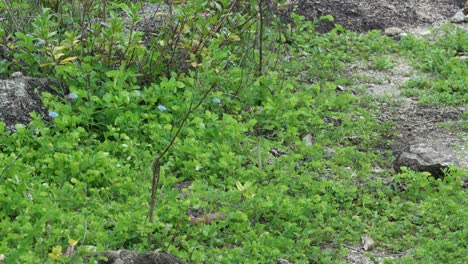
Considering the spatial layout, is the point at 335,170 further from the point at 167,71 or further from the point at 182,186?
the point at 167,71

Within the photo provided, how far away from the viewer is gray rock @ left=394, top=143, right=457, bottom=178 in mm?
5555

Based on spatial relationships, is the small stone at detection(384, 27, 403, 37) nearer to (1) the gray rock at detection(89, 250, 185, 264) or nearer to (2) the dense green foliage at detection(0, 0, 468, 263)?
(2) the dense green foliage at detection(0, 0, 468, 263)

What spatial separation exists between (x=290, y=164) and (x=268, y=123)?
2.38ft

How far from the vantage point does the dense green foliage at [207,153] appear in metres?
4.56

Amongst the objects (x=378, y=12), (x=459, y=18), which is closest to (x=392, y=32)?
(x=378, y=12)

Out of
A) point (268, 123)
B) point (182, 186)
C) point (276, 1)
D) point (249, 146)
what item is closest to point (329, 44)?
point (276, 1)

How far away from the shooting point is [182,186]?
17.2 feet

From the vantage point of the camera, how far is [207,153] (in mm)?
5375

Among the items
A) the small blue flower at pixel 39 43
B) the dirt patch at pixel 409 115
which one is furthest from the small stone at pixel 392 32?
the small blue flower at pixel 39 43

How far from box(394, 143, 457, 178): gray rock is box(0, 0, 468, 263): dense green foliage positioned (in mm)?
108

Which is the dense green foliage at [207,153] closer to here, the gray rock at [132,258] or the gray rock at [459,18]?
the gray rock at [132,258]

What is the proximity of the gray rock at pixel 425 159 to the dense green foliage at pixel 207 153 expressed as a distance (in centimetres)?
11

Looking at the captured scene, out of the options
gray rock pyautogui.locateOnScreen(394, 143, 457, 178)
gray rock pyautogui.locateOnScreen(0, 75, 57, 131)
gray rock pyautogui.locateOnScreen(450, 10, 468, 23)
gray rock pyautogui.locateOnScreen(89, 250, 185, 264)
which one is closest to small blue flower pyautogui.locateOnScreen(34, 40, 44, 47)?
gray rock pyautogui.locateOnScreen(0, 75, 57, 131)

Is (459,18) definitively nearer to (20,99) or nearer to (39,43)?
(39,43)
